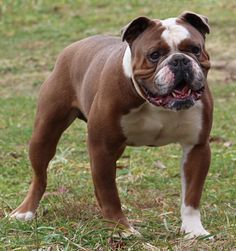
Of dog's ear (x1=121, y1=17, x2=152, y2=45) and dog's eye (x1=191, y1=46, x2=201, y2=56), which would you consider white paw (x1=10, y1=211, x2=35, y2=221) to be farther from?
dog's eye (x1=191, y1=46, x2=201, y2=56)

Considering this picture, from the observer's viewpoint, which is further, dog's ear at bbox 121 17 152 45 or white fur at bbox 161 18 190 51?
dog's ear at bbox 121 17 152 45

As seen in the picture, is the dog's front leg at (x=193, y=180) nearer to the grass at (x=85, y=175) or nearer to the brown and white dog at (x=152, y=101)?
the brown and white dog at (x=152, y=101)

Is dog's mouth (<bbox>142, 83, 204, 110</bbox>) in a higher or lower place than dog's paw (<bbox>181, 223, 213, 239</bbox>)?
higher

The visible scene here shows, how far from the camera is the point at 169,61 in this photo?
492 cm

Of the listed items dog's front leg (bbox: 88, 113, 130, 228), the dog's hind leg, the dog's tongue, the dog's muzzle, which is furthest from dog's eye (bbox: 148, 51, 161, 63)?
the dog's hind leg

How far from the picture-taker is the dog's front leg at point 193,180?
5.47 metres

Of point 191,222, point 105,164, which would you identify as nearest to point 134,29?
point 105,164

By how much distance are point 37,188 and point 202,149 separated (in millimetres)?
1415

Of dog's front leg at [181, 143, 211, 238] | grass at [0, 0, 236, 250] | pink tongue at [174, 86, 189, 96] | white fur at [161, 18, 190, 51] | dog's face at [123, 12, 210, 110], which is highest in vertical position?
white fur at [161, 18, 190, 51]

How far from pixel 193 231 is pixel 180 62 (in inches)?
43.3

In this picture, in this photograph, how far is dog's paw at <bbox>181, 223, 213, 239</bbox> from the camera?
17.5ft

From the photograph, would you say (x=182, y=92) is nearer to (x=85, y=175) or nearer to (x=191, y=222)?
(x=191, y=222)

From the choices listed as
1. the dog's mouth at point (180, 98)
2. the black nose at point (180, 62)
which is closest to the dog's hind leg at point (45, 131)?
the dog's mouth at point (180, 98)

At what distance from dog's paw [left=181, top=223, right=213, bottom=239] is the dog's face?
82 cm
